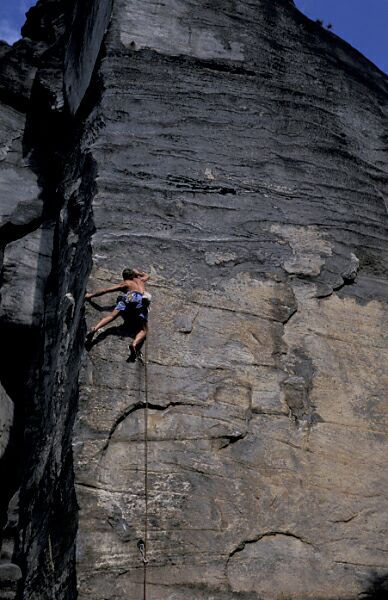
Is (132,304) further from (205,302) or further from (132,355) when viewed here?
(205,302)

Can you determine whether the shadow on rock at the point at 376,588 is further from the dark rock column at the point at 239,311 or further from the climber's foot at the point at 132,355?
the climber's foot at the point at 132,355

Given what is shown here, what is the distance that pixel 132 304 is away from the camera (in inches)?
180

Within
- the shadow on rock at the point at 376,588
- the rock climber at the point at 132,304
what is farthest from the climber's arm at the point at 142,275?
the shadow on rock at the point at 376,588

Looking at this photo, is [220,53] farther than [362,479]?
Yes

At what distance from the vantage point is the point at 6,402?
542cm

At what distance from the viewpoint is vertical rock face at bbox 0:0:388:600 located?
13.9 ft

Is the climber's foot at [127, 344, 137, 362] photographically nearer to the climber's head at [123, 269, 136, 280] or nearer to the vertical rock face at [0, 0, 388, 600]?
the vertical rock face at [0, 0, 388, 600]

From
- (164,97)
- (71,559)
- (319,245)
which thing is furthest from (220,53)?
(71,559)

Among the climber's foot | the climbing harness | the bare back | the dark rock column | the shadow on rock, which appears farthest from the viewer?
the bare back

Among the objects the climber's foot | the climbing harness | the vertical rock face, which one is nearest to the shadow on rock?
the vertical rock face

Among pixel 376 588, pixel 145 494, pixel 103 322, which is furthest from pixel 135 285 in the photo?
pixel 376 588

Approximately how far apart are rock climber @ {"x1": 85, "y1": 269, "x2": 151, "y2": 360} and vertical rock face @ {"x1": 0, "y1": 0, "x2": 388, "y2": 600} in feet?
A: 0.18

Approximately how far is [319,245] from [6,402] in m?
1.95

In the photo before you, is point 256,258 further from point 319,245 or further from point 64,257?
point 64,257
